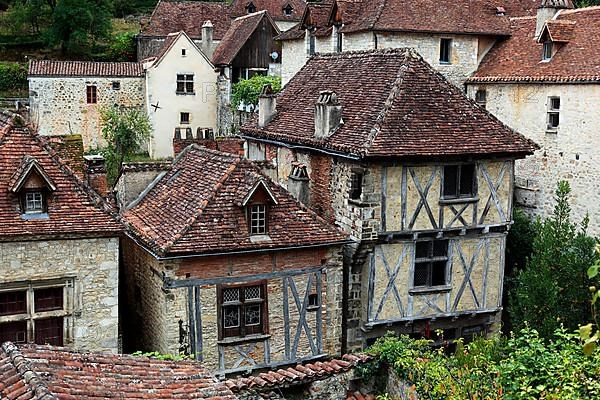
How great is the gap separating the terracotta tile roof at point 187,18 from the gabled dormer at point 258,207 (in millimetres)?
34910

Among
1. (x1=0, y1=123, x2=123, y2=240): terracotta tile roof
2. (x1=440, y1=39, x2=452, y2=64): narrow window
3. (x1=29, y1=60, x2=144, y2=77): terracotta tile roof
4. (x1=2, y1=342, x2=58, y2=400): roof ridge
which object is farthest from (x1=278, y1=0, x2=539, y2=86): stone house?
(x1=2, y1=342, x2=58, y2=400): roof ridge

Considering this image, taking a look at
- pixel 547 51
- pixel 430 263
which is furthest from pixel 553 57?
pixel 430 263

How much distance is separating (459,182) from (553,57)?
32.6ft

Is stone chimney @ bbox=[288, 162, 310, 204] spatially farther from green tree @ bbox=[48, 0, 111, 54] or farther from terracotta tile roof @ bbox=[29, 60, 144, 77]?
green tree @ bbox=[48, 0, 111, 54]

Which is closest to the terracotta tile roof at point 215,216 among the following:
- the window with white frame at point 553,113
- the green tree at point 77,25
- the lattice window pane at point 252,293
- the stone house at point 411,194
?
the lattice window pane at point 252,293

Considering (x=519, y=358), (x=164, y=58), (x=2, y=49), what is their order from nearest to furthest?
1. (x=519, y=358)
2. (x=164, y=58)
3. (x=2, y=49)

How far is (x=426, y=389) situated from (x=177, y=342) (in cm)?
554

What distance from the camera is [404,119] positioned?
1773 centimetres

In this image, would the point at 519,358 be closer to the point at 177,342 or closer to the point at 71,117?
the point at 177,342

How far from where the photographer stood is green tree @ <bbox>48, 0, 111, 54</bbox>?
5188cm

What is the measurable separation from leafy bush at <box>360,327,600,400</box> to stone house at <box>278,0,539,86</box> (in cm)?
1613

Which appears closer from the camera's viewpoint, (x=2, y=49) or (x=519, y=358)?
(x=519, y=358)

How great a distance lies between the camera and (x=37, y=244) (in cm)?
1416

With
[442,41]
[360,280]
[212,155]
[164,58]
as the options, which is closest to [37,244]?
[212,155]
